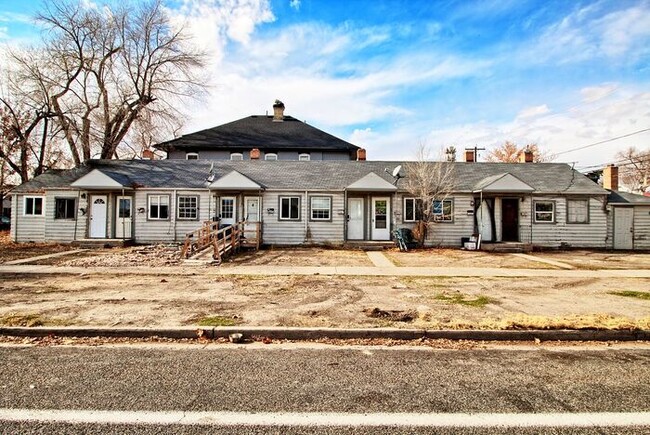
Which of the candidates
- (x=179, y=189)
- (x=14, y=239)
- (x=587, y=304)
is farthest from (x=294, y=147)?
(x=587, y=304)

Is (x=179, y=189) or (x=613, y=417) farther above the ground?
(x=179, y=189)

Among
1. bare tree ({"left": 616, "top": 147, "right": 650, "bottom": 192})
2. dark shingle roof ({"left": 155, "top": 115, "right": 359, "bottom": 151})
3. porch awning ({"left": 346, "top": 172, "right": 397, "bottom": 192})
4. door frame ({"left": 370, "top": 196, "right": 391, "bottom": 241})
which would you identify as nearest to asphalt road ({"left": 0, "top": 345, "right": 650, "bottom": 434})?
porch awning ({"left": 346, "top": 172, "right": 397, "bottom": 192})

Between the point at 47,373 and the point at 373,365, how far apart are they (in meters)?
4.04

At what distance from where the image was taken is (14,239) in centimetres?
1953

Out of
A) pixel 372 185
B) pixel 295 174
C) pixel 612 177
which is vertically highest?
pixel 295 174

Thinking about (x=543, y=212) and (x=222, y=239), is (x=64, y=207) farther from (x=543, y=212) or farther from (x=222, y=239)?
(x=543, y=212)

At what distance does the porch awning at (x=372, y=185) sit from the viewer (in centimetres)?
1867

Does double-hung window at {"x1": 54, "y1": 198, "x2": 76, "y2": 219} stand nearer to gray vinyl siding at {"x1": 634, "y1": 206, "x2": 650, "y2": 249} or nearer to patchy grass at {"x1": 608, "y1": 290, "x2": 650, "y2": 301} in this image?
patchy grass at {"x1": 608, "y1": 290, "x2": 650, "y2": 301}

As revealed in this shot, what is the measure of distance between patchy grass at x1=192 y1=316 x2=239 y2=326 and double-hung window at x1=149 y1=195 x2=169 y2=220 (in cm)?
Answer: 1491

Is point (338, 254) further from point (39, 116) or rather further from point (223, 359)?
point (39, 116)

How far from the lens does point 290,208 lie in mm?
19375

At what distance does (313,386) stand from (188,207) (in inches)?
686

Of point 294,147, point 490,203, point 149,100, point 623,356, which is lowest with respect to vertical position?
point 623,356

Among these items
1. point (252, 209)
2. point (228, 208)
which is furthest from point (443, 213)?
point (228, 208)
